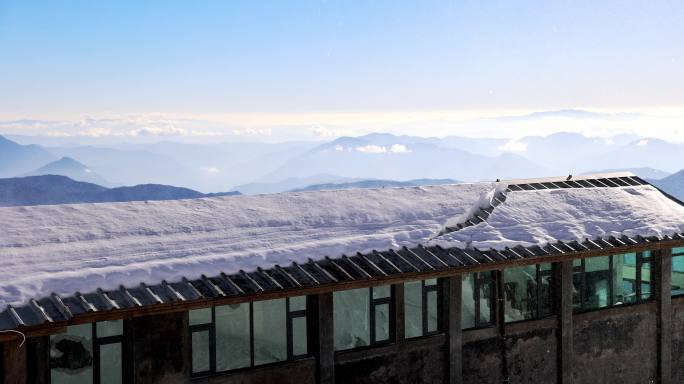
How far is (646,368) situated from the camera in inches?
779

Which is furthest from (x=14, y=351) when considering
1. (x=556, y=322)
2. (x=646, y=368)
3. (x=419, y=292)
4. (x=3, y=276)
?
(x=646, y=368)

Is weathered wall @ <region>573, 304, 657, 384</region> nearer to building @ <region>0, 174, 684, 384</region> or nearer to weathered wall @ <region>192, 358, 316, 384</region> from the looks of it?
building @ <region>0, 174, 684, 384</region>

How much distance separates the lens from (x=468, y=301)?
16906mm

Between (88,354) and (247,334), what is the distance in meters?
2.93

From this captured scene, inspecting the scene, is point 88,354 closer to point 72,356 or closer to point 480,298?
point 72,356

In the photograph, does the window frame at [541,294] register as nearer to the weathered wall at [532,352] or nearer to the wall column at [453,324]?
the weathered wall at [532,352]

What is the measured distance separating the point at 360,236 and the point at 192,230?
357 centimetres

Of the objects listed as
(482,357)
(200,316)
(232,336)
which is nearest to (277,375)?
(232,336)

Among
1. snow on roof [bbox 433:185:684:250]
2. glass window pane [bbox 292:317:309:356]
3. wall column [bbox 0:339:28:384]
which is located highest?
snow on roof [bbox 433:185:684:250]

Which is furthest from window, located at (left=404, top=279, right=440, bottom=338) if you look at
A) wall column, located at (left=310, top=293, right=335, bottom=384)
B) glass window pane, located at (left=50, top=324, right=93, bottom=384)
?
glass window pane, located at (left=50, top=324, right=93, bottom=384)

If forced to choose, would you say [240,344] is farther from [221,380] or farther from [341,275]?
[341,275]

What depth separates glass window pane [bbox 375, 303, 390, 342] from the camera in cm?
1561

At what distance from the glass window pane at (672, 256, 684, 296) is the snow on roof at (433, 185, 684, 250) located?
4.16ft

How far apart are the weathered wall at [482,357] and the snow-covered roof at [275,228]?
234cm
